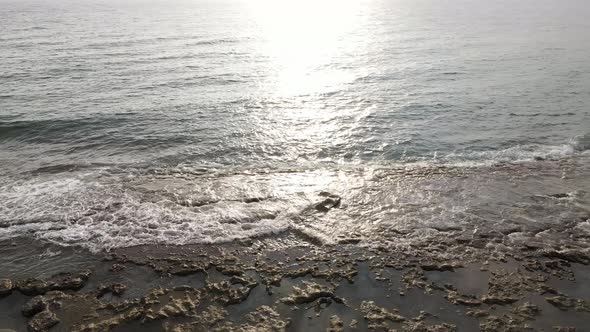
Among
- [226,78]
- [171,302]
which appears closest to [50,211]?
[171,302]

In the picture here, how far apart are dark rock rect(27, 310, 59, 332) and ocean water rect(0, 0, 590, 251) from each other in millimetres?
2279

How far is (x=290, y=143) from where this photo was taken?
16641mm

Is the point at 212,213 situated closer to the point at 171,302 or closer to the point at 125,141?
the point at 171,302

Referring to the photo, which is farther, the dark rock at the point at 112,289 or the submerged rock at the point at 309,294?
the dark rock at the point at 112,289

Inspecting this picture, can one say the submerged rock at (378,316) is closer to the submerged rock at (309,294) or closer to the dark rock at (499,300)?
the submerged rock at (309,294)

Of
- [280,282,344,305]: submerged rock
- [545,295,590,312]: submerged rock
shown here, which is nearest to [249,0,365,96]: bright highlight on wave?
[280,282,344,305]: submerged rock

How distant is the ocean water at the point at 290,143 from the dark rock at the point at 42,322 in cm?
228

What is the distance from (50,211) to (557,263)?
12198 mm

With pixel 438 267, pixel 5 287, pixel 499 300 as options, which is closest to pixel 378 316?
pixel 438 267

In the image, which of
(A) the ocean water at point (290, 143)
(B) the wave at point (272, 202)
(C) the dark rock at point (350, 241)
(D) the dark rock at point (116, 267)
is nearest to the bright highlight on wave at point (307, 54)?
(A) the ocean water at point (290, 143)

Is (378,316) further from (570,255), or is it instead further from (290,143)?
(290,143)

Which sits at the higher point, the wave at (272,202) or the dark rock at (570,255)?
the wave at (272,202)

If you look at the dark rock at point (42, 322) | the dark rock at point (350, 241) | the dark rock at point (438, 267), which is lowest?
the dark rock at point (438, 267)

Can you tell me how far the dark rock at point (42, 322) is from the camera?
7.35 m
